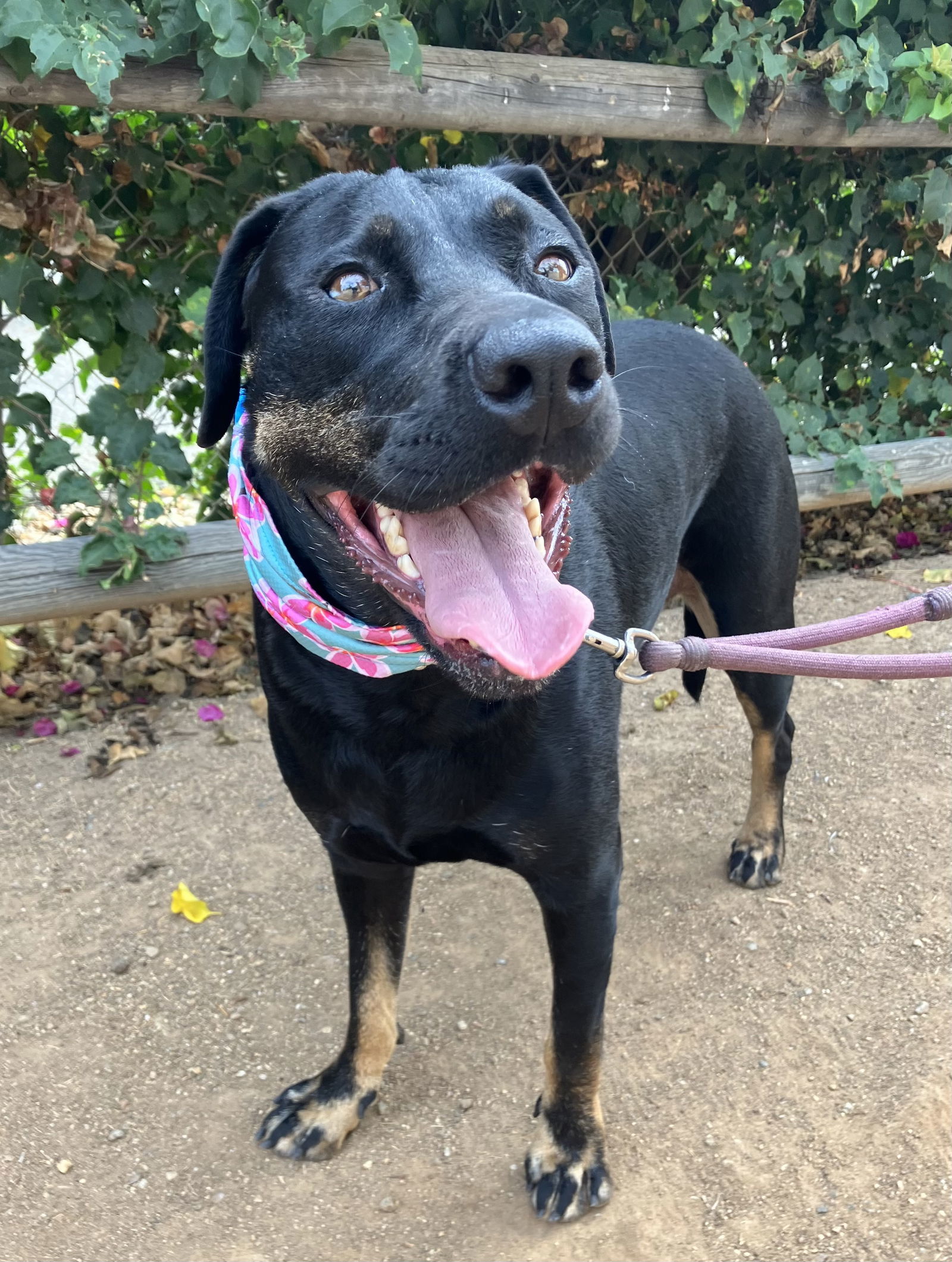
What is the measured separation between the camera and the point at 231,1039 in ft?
9.19

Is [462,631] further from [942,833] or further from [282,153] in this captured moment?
[282,153]

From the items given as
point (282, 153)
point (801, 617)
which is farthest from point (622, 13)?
point (801, 617)

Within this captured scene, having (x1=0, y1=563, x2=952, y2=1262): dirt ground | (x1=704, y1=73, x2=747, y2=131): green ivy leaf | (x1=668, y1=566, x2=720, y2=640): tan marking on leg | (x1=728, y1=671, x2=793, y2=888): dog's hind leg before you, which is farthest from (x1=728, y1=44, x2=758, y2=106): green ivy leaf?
(x1=0, y1=563, x2=952, y2=1262): dirt ground

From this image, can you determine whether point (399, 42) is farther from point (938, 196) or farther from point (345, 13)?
point (938, 196)

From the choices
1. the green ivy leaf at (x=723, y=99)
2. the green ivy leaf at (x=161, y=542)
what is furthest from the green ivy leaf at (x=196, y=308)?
the green ivy leaf at (x=723, y=99)

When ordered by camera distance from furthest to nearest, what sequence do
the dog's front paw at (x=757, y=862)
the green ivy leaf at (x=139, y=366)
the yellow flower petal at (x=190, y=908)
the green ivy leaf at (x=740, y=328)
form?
the green ivy leaf at (x=740, y=328) < the green ivy leaf at (x=139, y=366) < the dog's front paw at (x=757, y=862) < the yellow flower petal at (x=190, y=908)

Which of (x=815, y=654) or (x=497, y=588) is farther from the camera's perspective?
(x=815, y=654)

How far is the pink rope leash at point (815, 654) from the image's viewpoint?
1878mm

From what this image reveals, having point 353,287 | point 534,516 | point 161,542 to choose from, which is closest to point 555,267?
point 353,287

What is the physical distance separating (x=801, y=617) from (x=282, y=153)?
3214mm

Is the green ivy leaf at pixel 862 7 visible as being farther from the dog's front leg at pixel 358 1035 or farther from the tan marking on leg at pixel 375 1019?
the tan marking on leg at pixel 375 1019

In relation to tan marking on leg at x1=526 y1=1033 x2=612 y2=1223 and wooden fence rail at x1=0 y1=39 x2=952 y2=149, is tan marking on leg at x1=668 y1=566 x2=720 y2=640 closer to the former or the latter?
tan marking on leg at x1=526 y1=1033 x2=612 y2=1223

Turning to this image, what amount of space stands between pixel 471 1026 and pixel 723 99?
139 inches

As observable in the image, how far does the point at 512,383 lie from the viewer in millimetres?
1489
